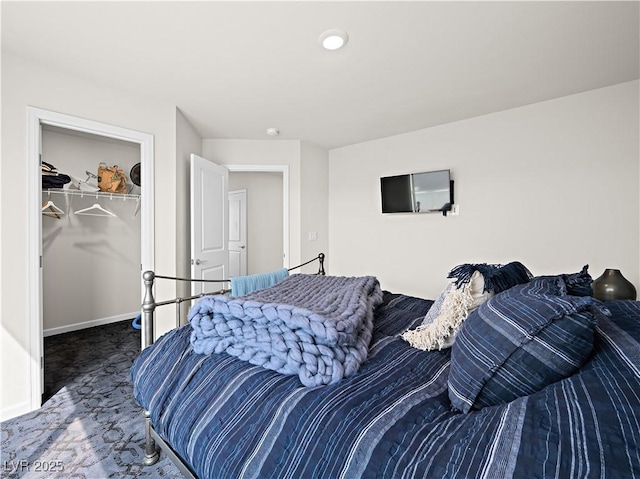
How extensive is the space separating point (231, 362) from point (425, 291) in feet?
9.83

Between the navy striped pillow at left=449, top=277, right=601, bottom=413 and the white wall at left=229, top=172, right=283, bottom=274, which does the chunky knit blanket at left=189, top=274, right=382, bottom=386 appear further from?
the white wall at left=229, top=172, right=283, bottom=274

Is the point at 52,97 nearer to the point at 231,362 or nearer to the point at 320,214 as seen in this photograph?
the point at 231,362

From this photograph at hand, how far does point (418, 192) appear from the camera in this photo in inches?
141

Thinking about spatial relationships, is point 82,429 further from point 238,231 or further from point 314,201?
point 238,231

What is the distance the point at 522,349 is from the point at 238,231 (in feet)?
18.3

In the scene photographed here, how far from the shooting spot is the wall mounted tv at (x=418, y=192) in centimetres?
340

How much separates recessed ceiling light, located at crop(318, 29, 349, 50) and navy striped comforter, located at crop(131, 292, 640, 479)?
1.82 m

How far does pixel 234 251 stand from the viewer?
19.6ft

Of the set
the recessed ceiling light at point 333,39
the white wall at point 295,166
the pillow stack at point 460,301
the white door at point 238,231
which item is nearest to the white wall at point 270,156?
the white wall at point 295,166

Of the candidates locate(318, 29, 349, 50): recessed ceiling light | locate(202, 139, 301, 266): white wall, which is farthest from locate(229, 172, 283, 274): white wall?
locate(318, 29, 349, 50): recessed ceiling light

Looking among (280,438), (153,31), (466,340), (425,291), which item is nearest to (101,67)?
(153,31)

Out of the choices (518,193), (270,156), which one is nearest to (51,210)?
(270,156)

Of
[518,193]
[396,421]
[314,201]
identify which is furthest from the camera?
[314,201]

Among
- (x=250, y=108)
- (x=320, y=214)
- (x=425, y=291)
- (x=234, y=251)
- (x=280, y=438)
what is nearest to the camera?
(x=280, y=438)
